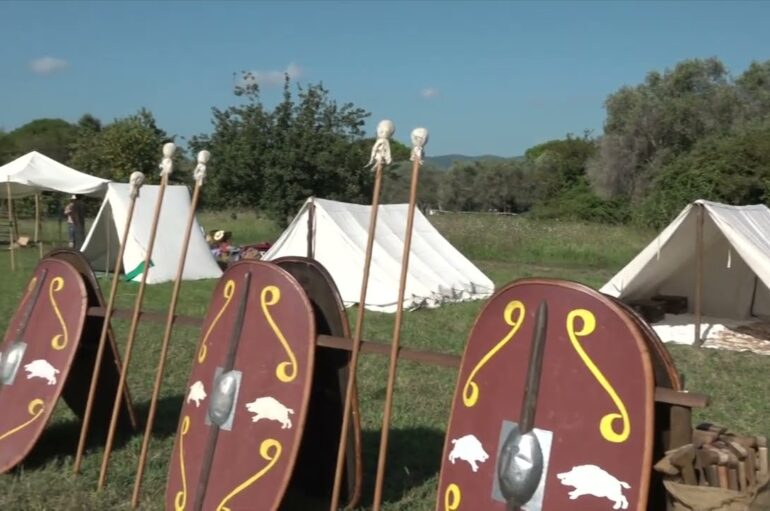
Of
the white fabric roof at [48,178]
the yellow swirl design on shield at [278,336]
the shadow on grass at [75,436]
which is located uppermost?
the white fabric roof at [48,178]

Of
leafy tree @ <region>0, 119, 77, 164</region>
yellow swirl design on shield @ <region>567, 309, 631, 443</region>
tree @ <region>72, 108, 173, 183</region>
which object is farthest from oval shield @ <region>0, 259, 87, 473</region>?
leafy tree @ <region>0, 119, 77, 164</region>

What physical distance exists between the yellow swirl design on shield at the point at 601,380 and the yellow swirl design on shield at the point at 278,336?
118cm

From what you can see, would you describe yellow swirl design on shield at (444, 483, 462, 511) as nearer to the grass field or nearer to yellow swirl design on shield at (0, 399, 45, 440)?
the grass field

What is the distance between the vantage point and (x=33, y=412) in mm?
4066

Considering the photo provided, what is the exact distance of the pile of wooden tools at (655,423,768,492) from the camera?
2594 millimetres

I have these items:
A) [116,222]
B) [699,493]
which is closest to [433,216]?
[116,222]

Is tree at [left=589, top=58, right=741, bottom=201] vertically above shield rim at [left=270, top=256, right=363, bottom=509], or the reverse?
tree at [left=589, top=58, right=741, bottom=201]

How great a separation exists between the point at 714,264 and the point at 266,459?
8.56 meters

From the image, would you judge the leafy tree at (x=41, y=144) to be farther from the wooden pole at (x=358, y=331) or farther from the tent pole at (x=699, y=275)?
the wooden pole at (x=358, y=331)

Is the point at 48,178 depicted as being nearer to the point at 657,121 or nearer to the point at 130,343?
the point at 130,343

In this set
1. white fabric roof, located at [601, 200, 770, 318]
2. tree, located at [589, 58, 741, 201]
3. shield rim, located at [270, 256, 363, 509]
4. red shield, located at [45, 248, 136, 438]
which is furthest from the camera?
tree, located at [589, 58, 741, 201]

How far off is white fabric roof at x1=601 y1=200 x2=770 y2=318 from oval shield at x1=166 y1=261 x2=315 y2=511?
628cm

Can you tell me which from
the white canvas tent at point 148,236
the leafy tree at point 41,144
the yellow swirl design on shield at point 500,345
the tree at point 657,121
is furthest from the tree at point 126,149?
the yellow swirl design on shield at point 500,345

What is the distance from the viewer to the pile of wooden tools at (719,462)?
2.59 m
